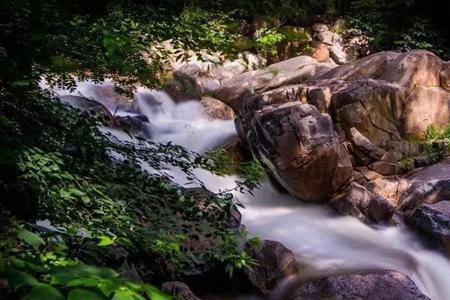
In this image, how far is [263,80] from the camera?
11805 mm

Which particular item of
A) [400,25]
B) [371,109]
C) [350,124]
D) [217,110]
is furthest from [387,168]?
[400,25]

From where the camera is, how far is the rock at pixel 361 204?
25.1ft

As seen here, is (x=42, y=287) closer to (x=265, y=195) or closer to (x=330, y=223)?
(x=330, y=223)

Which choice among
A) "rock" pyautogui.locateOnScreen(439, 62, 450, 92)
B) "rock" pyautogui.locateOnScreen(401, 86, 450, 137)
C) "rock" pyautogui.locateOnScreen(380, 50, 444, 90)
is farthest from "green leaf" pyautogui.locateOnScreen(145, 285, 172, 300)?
"rock" pyautogui.locateOnScreen(439, 62, 450, 92)

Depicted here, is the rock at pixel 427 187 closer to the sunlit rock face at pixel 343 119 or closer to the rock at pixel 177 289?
the sunlit rock face at pixel 343 119

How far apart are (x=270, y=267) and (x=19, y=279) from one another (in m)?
4.83

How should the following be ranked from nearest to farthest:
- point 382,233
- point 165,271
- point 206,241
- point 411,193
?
1. point 206,241
2. point 165,271
3. point 382,233
4. point 411,193

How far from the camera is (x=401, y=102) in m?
9.80

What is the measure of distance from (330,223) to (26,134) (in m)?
6.30

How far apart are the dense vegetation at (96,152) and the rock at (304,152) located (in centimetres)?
504

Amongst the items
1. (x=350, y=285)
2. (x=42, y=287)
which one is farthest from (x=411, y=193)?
(x=42, y=287)

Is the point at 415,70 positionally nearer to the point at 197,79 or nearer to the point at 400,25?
the point at 400,25

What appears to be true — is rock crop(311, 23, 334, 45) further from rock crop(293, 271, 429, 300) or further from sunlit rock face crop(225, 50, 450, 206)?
rock crop(293, 271, 429, 300)

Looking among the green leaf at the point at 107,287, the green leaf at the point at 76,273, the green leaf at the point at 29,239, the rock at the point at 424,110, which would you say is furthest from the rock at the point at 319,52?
the green leaf at the point at 107,287
